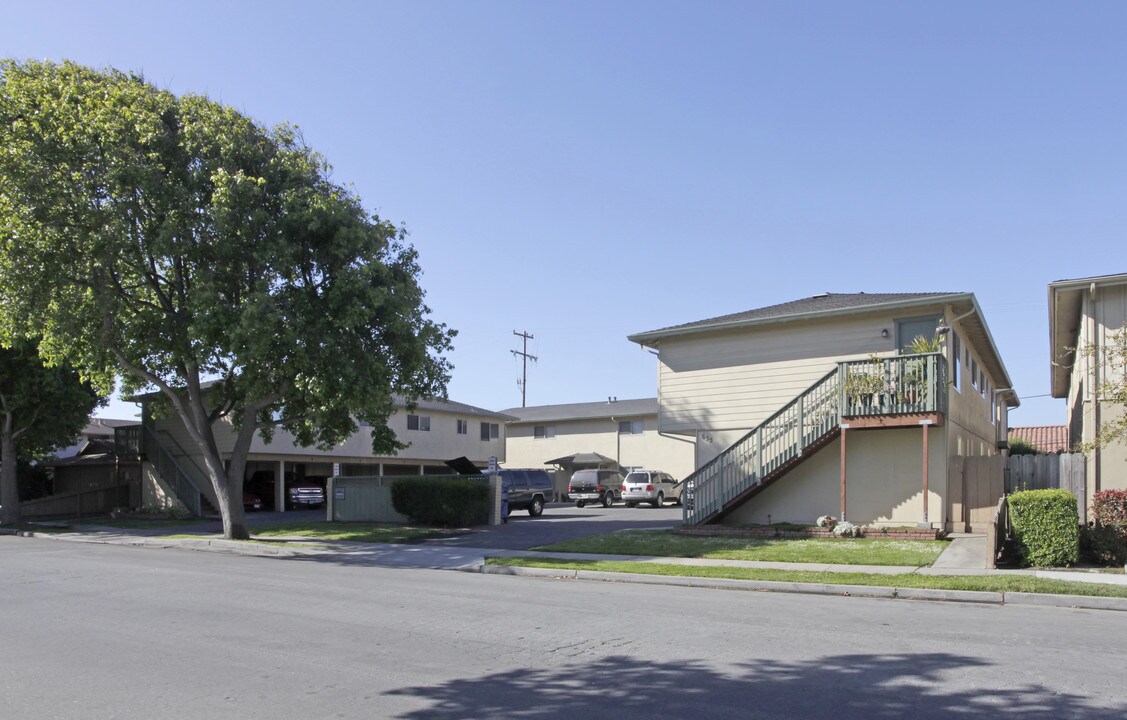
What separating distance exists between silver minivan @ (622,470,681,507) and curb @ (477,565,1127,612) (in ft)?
76.9

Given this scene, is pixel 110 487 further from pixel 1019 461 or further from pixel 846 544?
pixel 1019 461

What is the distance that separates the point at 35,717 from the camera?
6082 millimetres

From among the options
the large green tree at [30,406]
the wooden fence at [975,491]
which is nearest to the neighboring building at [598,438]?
the wooden fence at [975,491]

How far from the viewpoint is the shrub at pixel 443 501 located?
2475 centimetres

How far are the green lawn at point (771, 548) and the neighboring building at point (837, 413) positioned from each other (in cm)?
179

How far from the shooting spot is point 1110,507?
14.3 m

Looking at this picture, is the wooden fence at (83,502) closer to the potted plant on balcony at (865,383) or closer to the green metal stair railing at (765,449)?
the green metal stair railing at (765,449)

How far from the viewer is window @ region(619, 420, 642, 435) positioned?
47.1 meters

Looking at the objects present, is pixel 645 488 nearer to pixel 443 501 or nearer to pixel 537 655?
pixel 443 501

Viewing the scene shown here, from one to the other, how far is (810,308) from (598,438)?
87.0 ft

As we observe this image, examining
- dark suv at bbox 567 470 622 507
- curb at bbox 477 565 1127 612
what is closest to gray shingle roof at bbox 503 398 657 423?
dark suv at bbox 567 470 622 507

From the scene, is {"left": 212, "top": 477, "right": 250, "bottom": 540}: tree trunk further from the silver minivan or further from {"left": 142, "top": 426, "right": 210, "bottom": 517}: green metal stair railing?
the silver minivan

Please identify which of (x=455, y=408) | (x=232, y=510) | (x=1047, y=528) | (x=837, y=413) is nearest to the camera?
(x=1047, y=528)

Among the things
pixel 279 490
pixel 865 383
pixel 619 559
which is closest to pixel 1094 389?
pixel 865 383
